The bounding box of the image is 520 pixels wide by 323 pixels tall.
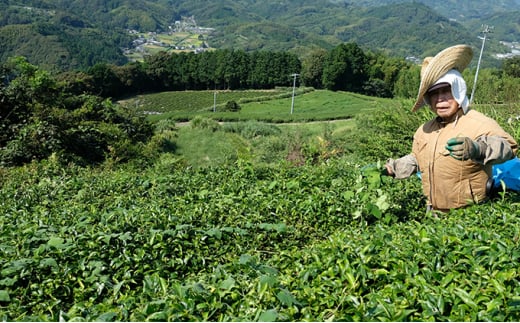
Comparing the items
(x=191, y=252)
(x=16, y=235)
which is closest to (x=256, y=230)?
(x=191, y=252)

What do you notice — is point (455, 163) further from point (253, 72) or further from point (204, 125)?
point (253, 72)

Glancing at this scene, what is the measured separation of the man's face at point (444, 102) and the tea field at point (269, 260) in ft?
2.79

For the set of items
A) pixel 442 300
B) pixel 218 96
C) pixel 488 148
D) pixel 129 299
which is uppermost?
pixel 488 148

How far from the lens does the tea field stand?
6.23 ft

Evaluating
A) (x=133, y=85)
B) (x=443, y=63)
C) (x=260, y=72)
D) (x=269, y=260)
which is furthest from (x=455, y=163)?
(x=133, y=85)

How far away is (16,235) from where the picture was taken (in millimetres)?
3209

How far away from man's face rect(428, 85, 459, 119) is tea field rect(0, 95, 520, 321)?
0.85m

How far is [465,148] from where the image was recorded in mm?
3123

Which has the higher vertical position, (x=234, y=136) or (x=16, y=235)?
(x=16, y=235)

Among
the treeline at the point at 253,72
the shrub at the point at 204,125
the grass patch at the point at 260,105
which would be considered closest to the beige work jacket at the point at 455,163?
the shrub at the point at 204,125

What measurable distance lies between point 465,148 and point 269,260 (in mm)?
1717

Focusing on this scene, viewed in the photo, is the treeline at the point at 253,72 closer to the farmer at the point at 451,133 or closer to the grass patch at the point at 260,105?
the grass patch at the point at 260,105

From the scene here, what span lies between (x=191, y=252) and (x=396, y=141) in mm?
10821

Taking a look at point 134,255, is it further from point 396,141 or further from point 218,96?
point 218,96
